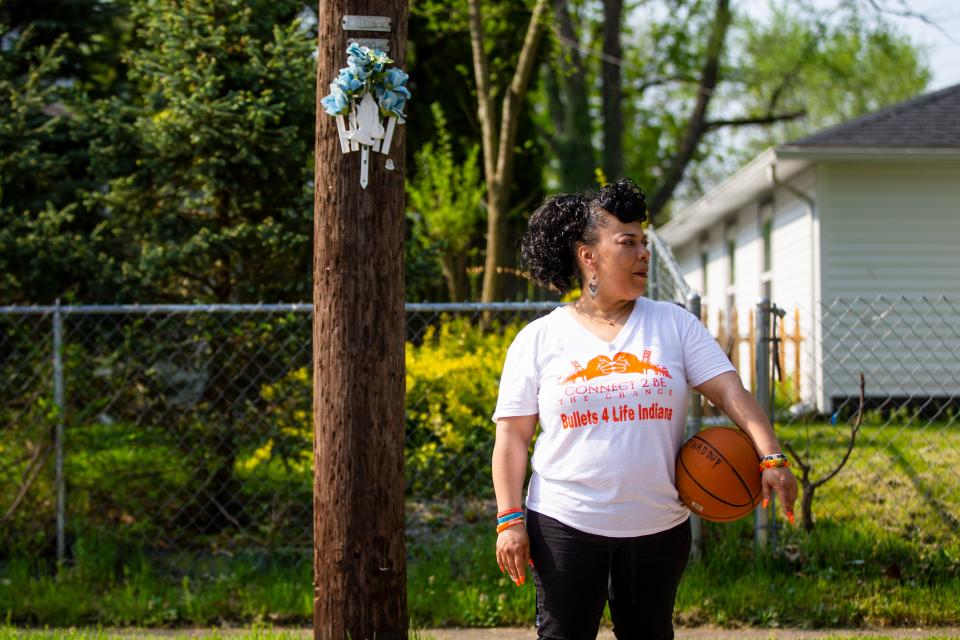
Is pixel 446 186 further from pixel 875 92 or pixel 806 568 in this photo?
pixel 875 92

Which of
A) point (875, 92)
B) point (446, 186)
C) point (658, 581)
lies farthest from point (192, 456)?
point (875, 92)

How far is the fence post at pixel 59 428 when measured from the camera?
6117 mm

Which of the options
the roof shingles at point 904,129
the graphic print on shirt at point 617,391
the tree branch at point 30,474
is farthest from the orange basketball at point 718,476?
the roof shingles at point 904,129

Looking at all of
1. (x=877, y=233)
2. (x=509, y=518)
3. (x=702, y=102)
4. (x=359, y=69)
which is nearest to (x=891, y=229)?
(x=877, y=233)

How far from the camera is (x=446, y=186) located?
14172 millimetres

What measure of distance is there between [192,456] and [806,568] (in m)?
3.74

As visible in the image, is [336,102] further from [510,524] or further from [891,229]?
[891,229]

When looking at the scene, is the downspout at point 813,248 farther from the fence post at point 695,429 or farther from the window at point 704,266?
the window at point 704,266

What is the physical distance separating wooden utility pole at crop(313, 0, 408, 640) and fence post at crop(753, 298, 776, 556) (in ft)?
8.20

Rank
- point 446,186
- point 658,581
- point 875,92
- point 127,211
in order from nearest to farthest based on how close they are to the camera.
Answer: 1. point 658,581
2. point 127,211
3. point 446,186
4. point 875,92

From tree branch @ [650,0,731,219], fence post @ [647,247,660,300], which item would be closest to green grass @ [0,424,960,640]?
fence post @ [647,247,660,300]

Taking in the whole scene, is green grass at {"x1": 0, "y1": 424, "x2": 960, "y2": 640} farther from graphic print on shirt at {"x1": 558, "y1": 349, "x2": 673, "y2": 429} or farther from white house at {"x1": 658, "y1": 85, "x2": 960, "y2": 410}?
white house at {"x1": 658, "y1": 85, "x2": 960, "y2": 410}

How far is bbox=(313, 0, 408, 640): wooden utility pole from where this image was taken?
3748 millimetres

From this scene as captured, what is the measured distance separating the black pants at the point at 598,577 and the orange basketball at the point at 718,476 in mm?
157
